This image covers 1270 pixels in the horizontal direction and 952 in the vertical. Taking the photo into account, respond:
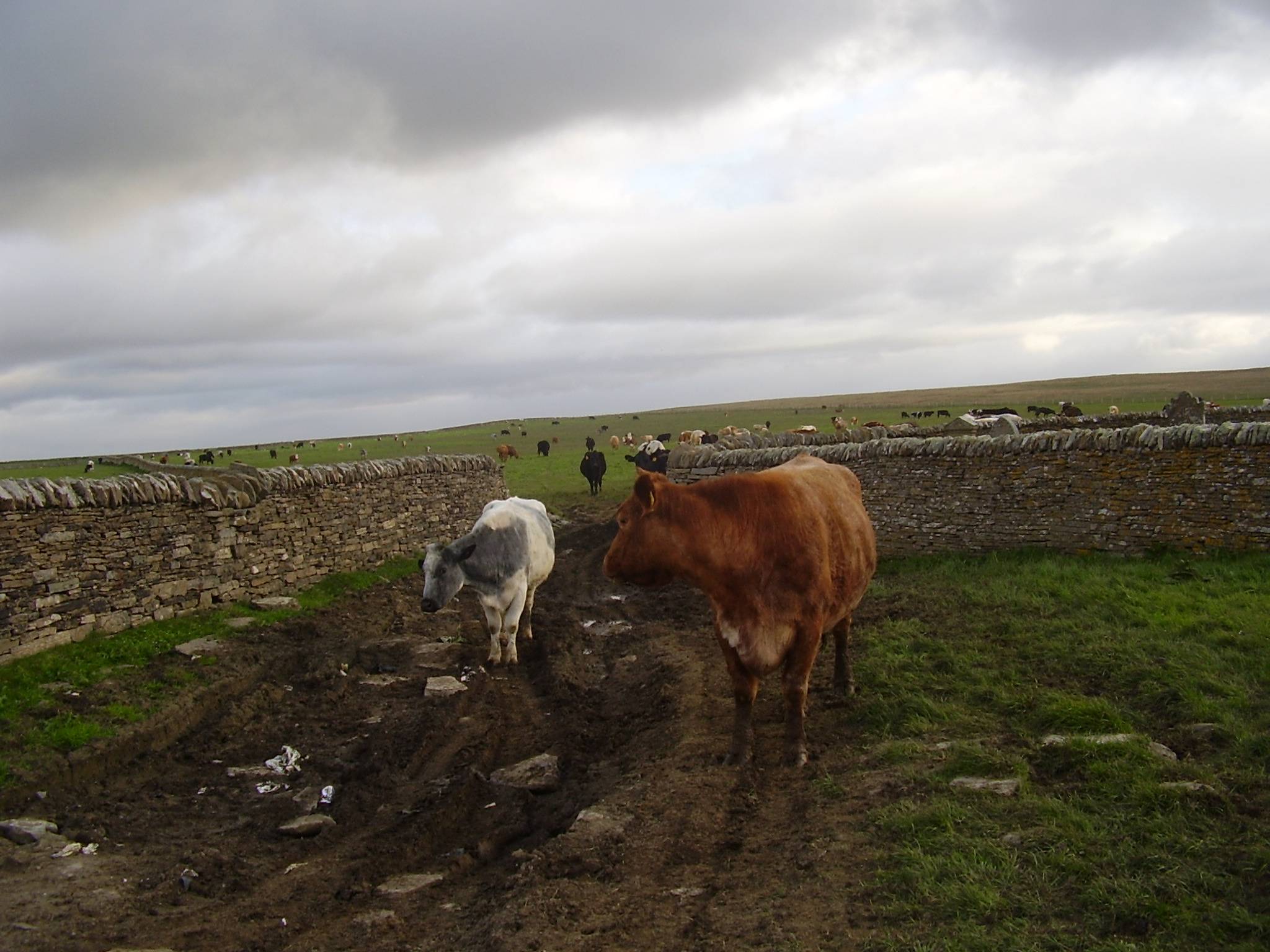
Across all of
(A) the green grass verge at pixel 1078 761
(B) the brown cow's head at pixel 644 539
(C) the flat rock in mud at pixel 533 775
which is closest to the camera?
(A) the green grass verge at pixel 1078 761

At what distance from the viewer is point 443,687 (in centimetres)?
945

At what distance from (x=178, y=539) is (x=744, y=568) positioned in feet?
30.6

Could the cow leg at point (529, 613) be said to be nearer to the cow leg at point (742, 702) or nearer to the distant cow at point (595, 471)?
the cow leg at point (742, 702)

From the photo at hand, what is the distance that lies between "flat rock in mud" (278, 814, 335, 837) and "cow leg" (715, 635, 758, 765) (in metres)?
3.31

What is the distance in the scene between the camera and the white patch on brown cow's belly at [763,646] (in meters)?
6.24

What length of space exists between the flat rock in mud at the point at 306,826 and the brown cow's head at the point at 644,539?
3098mm

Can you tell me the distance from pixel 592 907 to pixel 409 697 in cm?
543

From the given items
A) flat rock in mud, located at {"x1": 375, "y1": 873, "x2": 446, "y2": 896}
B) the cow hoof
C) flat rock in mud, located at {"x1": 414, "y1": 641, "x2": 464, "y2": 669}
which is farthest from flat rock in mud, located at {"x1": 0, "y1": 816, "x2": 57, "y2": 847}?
the cow hoof

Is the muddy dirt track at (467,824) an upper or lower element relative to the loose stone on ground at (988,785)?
lower

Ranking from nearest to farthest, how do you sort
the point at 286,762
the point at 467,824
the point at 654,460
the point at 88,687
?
the point at 467,824 → the point at 286,762 → the point at 88,687 → the point at 654,460

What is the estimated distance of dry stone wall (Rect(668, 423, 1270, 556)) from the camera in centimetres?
1029

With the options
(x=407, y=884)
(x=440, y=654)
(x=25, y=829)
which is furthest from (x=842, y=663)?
(x=25, y=829)

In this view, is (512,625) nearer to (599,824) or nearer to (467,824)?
(467,824)

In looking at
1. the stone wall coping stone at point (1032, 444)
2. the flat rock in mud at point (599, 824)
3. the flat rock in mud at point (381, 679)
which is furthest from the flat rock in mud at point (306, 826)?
the stone wall coping stone at point (1032, 444)
